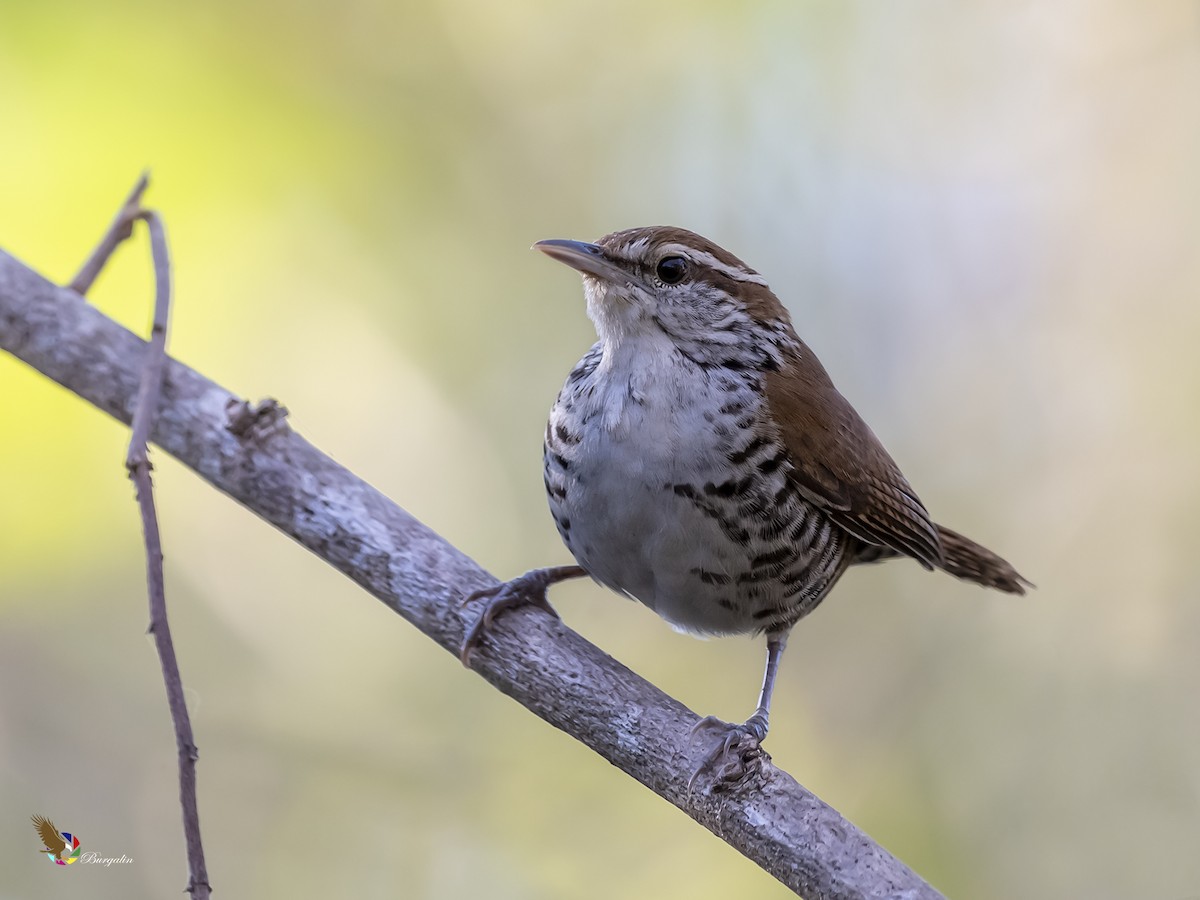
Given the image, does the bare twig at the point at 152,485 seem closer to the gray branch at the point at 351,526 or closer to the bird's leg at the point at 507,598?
the gray branch at the point at 351,526

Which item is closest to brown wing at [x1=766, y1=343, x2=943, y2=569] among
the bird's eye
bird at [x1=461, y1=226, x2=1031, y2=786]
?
bird at [x1=461, y1=226, x2=1031, y2=786]

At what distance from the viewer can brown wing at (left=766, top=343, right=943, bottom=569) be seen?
301 cm

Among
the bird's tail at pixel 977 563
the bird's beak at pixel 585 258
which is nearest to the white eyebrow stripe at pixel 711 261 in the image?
the bird's beak at pixel 585 258

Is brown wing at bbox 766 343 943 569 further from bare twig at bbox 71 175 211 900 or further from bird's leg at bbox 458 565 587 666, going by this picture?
bare twig at bbox 71 175 211 900

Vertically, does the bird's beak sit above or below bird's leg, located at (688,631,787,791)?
above

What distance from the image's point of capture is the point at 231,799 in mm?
4605

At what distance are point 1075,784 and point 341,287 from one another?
363 centimetres

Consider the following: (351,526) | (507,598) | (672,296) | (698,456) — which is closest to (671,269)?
(672,296)

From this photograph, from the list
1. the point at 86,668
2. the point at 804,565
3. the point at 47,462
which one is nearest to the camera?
the point at 804,565

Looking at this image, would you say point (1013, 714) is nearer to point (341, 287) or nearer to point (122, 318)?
point (341, 287)

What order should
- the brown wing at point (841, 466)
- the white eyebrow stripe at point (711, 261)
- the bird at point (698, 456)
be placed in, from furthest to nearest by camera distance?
the white eyebrow stripe at point (711, 261) → the brown wing at point (841, 466) → the bird at point (698, 456)

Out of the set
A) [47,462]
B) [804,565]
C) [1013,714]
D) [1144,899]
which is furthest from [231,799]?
[1144,899]

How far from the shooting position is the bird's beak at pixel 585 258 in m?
3.05

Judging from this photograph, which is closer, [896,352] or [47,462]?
[47,462]
